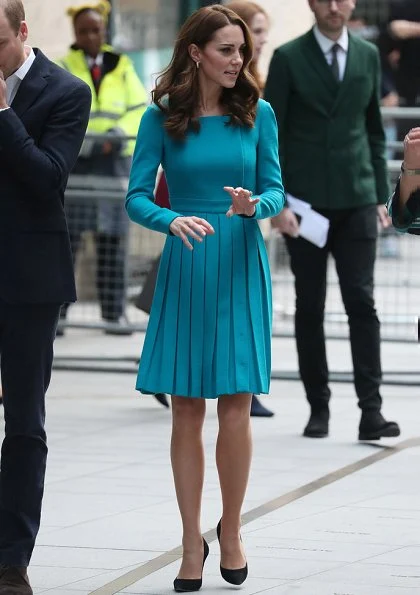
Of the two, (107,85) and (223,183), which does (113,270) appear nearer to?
(107,85)

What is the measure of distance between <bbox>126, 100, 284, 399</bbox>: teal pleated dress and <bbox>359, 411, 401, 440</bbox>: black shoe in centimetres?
254

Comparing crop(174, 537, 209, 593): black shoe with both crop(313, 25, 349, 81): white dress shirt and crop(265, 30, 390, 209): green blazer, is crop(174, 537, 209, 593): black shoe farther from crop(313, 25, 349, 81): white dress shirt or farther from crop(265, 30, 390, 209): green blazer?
crop(313, 25, 349, 81): white dress shirt

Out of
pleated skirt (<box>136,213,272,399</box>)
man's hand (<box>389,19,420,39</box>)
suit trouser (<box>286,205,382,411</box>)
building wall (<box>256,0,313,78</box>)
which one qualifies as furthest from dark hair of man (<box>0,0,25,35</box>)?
building wall (<box>256,0,313,78</box>)

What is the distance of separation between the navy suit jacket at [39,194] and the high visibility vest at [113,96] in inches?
261

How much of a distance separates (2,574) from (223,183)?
1.37m

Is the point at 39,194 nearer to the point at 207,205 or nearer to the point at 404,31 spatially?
the point at 207,205

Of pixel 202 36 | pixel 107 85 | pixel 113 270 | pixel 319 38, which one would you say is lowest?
pixel 113 270

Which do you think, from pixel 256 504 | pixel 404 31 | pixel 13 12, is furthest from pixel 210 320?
pixel 404 31

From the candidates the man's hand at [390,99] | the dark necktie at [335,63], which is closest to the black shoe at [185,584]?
the dark necktie at [335,63]

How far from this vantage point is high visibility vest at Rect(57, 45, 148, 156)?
11766 mm

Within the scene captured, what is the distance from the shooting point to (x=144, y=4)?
16.5 m

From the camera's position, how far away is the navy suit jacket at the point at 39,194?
5027 millimetres

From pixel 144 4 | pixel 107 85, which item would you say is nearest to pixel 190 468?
pixel 107 85

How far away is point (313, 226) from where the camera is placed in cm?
780
